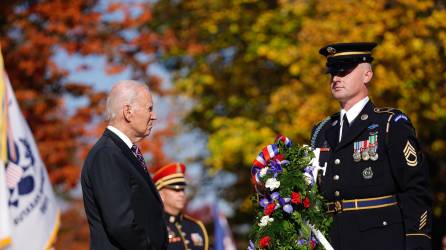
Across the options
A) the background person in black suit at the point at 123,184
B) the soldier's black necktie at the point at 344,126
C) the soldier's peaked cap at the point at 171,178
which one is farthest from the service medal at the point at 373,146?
the soldier's peaked cap at the point at 171,178

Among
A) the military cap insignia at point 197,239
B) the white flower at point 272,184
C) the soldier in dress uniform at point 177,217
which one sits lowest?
the military cap insignia at point 197,239

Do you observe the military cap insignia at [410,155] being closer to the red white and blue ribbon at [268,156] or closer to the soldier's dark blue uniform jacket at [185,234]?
the red white and blue ribbon at [268,156]

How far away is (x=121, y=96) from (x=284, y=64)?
42.3ft

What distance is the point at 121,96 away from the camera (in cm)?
560

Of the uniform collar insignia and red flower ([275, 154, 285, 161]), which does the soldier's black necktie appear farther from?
red flower ([275, 154, 285, 161])

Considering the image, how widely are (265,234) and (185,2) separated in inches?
660

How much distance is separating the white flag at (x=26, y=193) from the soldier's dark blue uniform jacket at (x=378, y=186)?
3.74m

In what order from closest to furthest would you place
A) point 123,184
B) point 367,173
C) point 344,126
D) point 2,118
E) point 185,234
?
point 123,184, point 367,173, point 344,126, point 2,118, point 185,234

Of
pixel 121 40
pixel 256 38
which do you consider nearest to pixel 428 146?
pixel 256 38

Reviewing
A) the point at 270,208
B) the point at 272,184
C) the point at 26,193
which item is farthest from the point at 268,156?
the point at 26,193

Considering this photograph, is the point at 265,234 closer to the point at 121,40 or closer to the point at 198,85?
the point at 121,40

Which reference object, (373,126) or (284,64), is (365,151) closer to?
(373,126)

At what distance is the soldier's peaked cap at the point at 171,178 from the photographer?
9344 mm

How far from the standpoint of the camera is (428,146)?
18.6 meters
